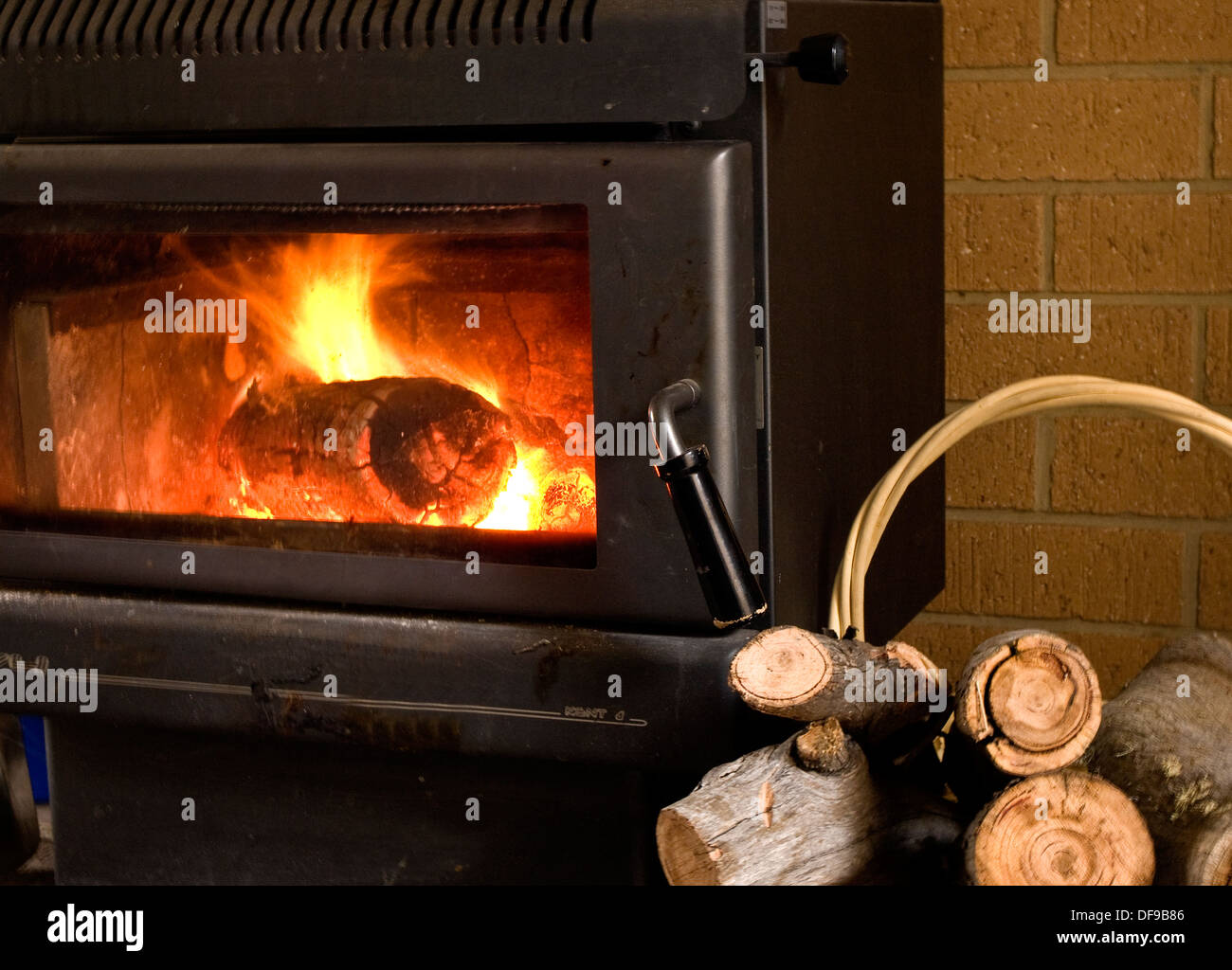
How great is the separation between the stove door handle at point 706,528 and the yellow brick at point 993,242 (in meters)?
0.61

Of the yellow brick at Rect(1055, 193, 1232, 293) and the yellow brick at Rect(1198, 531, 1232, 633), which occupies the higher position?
the yellow brick at Rect(1055, 193, 1232, 293)

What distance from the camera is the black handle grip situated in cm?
97

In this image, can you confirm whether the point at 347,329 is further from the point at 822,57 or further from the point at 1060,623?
the point at 1060,623

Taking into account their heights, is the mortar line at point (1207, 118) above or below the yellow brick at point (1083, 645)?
above

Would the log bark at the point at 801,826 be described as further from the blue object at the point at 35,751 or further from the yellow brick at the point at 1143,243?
the blue object at the point at 35,751

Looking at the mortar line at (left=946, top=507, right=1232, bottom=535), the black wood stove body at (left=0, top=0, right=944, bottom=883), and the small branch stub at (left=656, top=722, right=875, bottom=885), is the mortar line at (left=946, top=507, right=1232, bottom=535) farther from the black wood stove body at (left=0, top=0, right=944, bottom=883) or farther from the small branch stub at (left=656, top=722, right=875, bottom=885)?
the small branch stub at (left=656, top=722, right=875, bottom=885)

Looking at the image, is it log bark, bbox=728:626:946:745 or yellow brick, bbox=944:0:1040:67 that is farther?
yellow brick, bbox=944:0:1040:67

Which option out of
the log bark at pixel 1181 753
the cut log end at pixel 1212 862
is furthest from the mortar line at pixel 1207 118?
the cut log end at pixel 1212 862

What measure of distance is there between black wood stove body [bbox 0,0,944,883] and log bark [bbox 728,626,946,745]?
0.04 metres

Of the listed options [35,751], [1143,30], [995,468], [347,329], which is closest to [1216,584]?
[995,468]

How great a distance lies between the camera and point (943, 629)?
5.12 feet

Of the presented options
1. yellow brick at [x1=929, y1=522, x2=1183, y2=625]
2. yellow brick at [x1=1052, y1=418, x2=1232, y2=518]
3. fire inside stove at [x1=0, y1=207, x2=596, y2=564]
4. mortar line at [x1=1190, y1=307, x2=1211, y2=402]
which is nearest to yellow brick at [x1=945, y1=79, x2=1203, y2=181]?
mortar line at [x1=1190, y1=307, x2=1211, y2=402]

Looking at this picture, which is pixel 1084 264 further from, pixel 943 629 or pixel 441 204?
pixel 441 204

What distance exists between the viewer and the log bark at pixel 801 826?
0.94m
